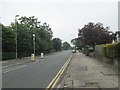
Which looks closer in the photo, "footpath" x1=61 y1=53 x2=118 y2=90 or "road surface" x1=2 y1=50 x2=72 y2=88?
"footpath" x1=61 y1=53 x2=118 y2=90

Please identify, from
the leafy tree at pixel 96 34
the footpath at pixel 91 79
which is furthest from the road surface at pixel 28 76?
the leafy tree at pixel 96 34

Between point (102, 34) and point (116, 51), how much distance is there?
35691mm

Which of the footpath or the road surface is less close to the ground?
the footpath

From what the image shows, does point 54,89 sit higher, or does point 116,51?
point 116,51

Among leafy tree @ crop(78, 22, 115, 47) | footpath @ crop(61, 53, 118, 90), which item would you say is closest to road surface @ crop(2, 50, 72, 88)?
footpath @ crop(61, 53, 118, 90)

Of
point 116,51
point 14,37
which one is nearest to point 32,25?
point 14,37

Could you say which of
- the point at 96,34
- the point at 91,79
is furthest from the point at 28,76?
the point at 96,34

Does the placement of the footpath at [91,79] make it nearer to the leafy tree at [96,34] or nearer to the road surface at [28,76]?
the road surface at [28,76]

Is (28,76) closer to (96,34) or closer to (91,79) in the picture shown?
(91,79)

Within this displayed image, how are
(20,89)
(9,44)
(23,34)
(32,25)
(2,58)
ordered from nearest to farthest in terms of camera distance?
(20,89)
(2,58)
(9,44)
(23,34)
(32,25)

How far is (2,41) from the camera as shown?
200 feet

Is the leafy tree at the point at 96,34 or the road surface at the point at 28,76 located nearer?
the road surface at the point at 28,76

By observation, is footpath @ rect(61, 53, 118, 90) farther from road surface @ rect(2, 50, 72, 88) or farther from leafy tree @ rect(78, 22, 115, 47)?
leafy tree @ rect(78, 22, 115, 47)

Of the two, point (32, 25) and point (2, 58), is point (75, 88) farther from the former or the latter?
point (32, 25)
